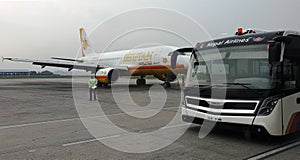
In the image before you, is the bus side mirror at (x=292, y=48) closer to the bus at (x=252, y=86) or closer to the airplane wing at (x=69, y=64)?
the bus at (x=252, y=86)

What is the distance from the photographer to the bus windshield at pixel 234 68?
5621 millimetres

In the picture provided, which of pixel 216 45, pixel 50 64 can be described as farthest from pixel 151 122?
pixel 50 64

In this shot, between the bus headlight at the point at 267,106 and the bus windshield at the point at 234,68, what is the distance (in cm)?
29

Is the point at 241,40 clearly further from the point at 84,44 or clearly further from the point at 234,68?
the point at 84,44

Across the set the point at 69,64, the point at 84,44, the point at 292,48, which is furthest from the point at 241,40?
the point at 84,44

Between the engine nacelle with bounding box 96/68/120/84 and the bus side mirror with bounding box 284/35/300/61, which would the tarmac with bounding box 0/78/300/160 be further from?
the engine nacelle with bounding box 96/68/120/84

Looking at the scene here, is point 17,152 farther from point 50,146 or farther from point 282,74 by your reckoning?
point 282,74

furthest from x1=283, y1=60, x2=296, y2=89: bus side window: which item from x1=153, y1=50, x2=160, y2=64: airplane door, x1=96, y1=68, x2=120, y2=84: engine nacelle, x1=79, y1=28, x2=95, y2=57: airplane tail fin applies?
x1=79, y1=28, x2=95, y2=57: airplane tail fin

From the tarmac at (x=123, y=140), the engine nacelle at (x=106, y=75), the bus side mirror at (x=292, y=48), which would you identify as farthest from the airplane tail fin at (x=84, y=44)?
the bus side mirror at (x=292, y=48)

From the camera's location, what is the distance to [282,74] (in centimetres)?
549

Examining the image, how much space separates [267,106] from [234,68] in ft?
4.04

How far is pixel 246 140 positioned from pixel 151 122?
3003mm

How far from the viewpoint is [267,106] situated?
5.27 meters

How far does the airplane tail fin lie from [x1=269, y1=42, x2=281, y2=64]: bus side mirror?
30.8 metres
